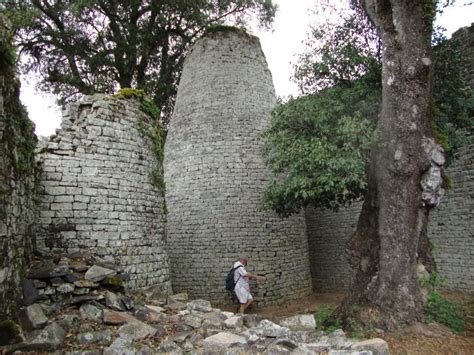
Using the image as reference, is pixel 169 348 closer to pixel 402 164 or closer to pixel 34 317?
pixel 34 317

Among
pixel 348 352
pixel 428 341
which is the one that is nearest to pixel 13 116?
pixel 348 352

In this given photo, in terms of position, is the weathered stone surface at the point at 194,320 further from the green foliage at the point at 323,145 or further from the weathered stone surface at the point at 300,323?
the green foliage at the point at 323,145

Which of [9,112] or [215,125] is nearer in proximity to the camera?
[9,112]

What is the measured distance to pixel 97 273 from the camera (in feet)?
17.6

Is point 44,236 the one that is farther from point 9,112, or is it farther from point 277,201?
point 277,201

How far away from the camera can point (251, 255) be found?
1130 centimetres

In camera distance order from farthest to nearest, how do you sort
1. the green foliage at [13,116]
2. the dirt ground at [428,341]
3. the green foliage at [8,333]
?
the dirt ground at [428,341], the green foliage at [13,116], the green foliage at [8,333]

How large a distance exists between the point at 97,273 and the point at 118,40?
10.5 m

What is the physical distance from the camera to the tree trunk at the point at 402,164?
6.95 m

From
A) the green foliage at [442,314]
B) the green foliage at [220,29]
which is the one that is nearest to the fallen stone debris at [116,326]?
the green foliage at [442,314]

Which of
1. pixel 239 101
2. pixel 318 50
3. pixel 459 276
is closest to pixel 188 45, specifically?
pixel 239 101

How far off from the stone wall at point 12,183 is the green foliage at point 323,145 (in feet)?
15.7

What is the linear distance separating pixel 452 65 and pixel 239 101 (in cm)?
609

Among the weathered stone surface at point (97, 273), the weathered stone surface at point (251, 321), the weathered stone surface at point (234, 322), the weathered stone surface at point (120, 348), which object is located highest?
the weathered stone surface at point (97, 273)
